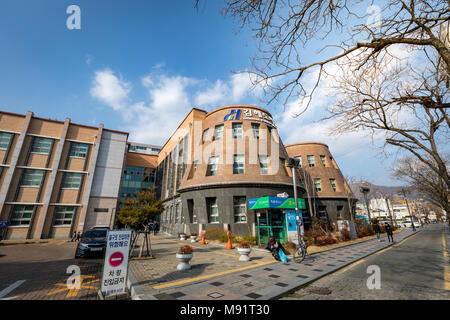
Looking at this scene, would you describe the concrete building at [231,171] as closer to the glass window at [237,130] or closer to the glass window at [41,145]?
the glass window at [237,130]

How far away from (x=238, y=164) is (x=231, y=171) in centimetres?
138

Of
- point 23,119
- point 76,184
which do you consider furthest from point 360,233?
point 23,119

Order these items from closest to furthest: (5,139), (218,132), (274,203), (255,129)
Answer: (274,203) < (255,129) < (218,132) < (5,139)

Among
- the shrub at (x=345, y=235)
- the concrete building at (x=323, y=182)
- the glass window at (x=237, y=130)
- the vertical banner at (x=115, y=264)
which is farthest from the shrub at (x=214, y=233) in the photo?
the concrete building at (x=323, y=182)

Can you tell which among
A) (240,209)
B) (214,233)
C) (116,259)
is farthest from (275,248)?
(214,233)

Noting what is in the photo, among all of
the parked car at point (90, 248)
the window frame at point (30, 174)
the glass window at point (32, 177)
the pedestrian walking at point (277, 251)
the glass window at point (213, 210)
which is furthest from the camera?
the glass window at point (32, 177)

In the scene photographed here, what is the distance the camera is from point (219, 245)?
16.3m

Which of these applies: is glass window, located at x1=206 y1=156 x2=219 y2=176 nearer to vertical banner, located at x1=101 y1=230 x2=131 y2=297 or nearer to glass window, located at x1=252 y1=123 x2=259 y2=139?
glass window, located at x1=252 y1=123 x2=259 y2=139

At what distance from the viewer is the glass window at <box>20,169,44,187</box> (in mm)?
26562

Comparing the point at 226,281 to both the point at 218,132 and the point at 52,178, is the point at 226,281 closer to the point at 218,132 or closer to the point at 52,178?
the point at 218,132

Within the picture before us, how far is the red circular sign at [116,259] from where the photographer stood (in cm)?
551

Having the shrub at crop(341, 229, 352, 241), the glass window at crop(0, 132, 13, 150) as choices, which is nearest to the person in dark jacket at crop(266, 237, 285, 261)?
the shrub at crop(341, 229, 352, 241)

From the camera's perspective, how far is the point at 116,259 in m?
5.61
